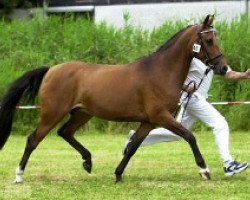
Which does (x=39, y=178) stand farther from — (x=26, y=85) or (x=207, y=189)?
(x=207, y=189)

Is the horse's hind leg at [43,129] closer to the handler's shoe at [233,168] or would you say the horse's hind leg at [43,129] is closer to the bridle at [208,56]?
the bridle at [208,56]

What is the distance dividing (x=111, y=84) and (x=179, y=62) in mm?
925

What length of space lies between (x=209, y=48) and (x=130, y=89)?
1137 millimetres

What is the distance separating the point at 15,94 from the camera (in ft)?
36.1

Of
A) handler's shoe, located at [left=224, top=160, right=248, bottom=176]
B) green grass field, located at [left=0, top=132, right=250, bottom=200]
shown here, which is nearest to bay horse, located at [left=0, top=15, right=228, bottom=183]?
handler's shoe, located at [left=224, top=160, right=248, bottom=176]

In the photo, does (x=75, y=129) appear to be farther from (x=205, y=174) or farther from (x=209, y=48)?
(x=209, y=48)

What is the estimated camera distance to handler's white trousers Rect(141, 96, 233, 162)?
416 inches

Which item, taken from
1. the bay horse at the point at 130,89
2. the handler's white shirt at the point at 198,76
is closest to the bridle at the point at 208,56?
the bay horse at the point at 130,89

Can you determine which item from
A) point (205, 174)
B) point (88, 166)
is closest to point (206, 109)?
point (205, 174)

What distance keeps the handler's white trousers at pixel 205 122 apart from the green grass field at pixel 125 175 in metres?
0.45

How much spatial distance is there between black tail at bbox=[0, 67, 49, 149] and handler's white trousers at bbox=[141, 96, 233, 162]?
5.63ft

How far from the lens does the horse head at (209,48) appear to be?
10.0 metres

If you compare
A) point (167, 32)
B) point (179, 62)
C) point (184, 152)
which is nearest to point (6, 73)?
point (167, 32)

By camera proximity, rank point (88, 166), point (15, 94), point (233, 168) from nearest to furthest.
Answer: point (233, 168)
point (15, 94)
point (88, 166)
